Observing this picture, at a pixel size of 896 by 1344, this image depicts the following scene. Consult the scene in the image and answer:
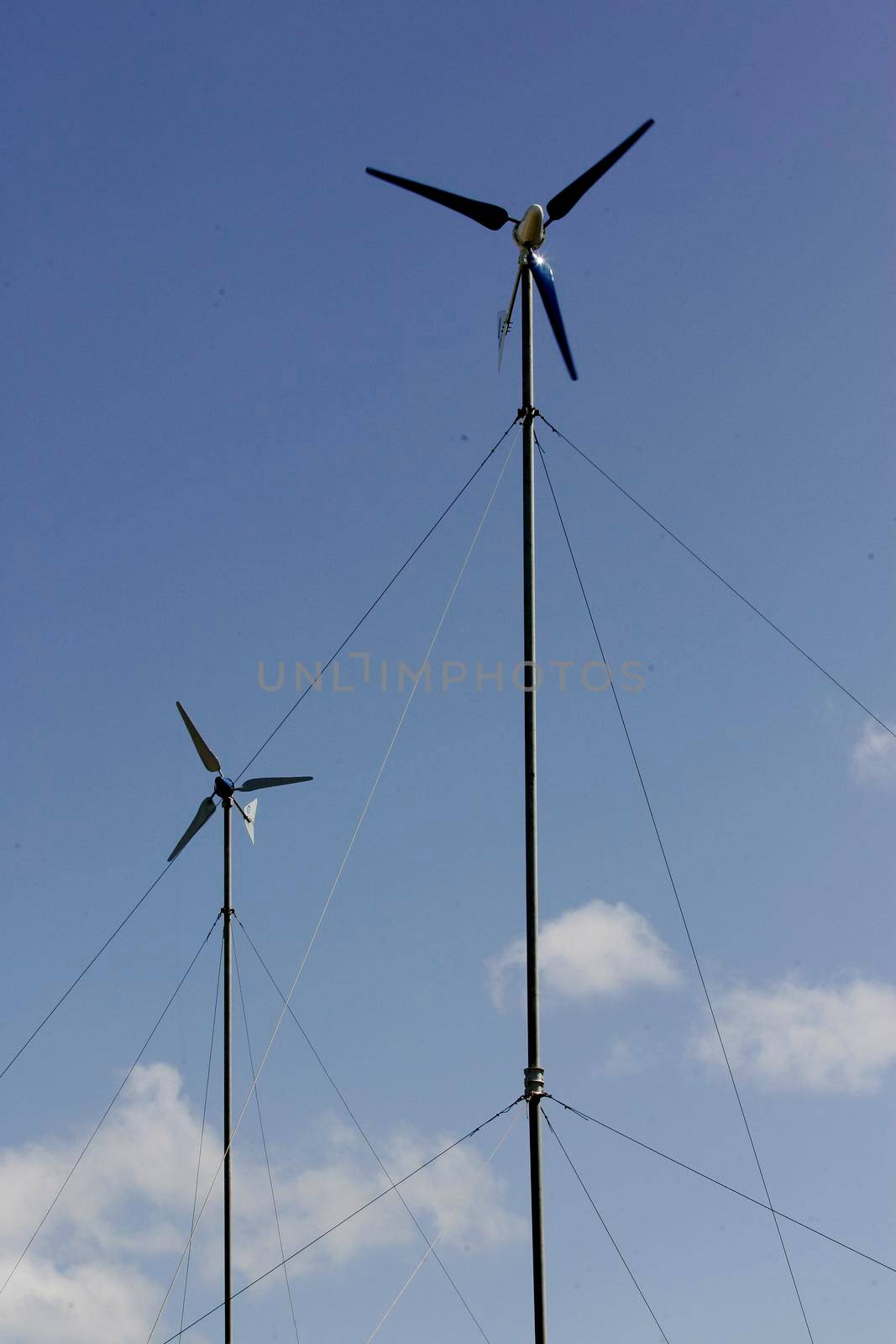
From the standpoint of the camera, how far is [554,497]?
868 inches

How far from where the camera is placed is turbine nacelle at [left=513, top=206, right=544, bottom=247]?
22422 mm

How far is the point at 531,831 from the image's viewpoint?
18891 mm

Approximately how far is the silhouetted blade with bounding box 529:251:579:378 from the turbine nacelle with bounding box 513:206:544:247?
0.18 metres

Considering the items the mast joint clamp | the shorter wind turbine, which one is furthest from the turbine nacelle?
the mast joint clamp

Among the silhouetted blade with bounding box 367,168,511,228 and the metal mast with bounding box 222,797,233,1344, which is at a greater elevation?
the silhouetted blade with bounding box 367,168,511,228

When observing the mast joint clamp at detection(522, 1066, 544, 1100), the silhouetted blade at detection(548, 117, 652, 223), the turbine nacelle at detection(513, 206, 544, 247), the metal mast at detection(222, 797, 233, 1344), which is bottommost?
the mast joint clamp at detection(522, 1066, 544, 1100)

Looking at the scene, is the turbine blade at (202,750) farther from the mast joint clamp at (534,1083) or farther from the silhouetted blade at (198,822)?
the mast joint clamp at (534,1083)

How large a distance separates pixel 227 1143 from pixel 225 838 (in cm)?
623

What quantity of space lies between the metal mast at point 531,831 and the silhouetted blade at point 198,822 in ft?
51.2

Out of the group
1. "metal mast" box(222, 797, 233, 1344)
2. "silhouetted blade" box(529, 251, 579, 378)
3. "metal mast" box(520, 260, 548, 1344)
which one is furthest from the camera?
"metal mast" box(222, 797, 233, 1344)

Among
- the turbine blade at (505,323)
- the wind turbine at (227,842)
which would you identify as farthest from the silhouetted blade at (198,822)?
the turbine blade at (505,323)

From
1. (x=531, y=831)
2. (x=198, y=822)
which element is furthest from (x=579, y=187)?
(x=198, y=822)

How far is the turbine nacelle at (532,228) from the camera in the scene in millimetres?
22422

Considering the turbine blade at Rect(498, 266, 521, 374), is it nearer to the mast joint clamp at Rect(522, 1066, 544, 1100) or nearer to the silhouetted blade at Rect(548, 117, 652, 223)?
the silhouetted blade at Rect(548, 117, 652, 223)
